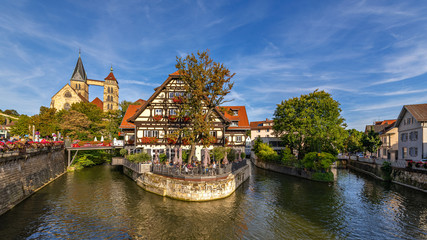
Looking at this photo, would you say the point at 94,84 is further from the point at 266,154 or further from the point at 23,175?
the point at 23,175

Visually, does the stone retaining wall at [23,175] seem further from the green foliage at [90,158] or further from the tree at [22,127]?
the tree at [22,127]

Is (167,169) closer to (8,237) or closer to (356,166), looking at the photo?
(8,237)

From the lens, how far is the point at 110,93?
10769cm

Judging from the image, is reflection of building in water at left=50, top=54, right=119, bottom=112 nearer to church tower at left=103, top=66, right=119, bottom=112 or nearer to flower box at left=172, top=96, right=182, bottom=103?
church tower at left=103, top=66, right=119, bottom=112

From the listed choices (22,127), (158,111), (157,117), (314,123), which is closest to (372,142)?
(314,123)

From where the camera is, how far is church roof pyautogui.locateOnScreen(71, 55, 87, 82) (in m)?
113

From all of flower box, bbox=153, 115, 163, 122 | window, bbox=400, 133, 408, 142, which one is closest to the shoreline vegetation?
window, bbox=400, 133, 408, 142

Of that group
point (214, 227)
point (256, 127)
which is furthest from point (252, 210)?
point (256, 127)

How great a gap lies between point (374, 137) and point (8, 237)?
216ft

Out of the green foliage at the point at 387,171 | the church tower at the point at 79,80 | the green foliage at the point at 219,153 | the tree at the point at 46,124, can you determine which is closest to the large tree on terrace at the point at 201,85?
the green foliage at the point at 219,153

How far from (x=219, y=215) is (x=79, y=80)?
398 ft

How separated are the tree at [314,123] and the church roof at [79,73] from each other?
362 feet

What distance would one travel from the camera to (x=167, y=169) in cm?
2252

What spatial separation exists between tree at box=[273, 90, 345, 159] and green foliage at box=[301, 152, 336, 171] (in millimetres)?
5396
